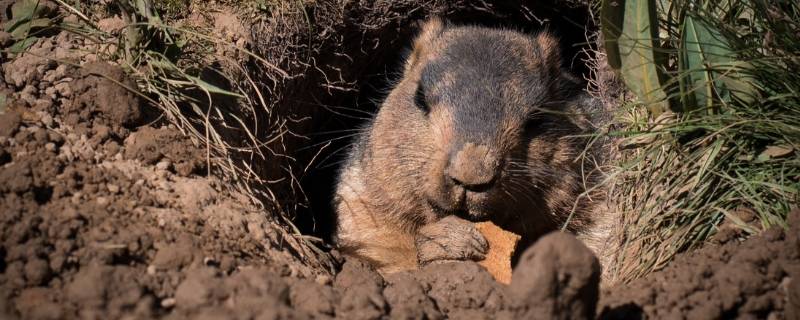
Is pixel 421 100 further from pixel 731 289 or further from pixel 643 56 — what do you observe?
pixel 731 289

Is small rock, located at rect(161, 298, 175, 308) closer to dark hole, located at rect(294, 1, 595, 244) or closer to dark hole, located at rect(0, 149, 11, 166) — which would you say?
dark hole, located at rect(0, 149, 11, 166)

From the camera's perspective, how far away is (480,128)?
17.7ft

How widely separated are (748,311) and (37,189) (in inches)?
146

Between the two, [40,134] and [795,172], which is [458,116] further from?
[40,134]

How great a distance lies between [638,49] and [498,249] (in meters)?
1.71

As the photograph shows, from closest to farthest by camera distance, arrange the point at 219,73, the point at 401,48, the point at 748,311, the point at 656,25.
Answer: the point at 748,311
the point at 656,25
the point at 219,73
the point at 401,48

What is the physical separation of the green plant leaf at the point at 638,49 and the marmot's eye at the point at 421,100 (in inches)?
65.6

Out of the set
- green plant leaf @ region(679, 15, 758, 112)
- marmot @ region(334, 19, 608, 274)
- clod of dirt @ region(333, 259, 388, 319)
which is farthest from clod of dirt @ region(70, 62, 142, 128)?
green plant leaf @ region(679, 15, 758, 112)

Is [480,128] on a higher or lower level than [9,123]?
lower

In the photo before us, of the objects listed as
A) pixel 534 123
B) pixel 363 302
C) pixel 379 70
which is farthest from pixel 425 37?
pixel 363 302

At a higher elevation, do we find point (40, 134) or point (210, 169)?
point (40, 134)

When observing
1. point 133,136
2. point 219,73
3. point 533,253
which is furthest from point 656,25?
point 133,136

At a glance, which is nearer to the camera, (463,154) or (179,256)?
(179,256)

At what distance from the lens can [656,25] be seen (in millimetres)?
4918
